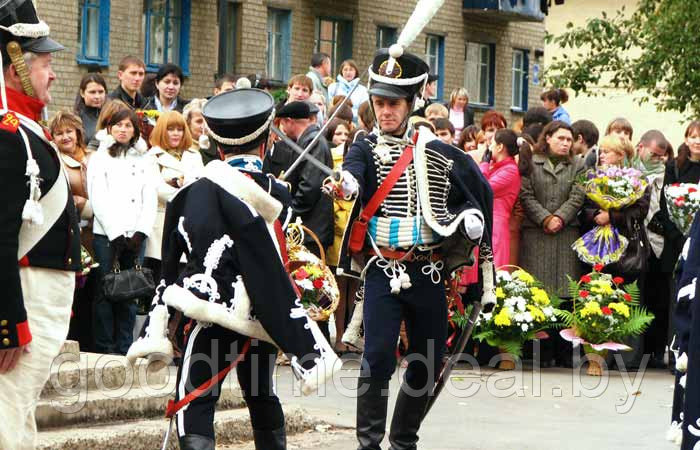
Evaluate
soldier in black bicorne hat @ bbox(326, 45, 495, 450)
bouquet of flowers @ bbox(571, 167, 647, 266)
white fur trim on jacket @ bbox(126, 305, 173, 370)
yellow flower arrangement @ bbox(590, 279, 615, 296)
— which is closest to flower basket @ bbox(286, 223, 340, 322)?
yellow flower arrangement @ bbox(590, 279, 615, 296)

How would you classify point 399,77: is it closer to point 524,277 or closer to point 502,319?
point 502,319

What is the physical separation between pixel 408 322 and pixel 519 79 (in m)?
27.5

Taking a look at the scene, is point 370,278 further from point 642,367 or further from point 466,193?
point 642,367

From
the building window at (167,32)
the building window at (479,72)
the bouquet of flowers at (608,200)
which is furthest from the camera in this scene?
the building window at (479,72)

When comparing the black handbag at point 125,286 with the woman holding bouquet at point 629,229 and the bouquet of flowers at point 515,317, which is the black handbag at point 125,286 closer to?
the bouquet of flowers at point 515,317

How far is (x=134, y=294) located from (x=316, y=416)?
1856 mm

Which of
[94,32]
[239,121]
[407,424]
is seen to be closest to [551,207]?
[407,424]

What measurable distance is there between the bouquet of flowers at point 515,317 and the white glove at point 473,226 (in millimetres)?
4193

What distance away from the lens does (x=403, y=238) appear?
8.17m

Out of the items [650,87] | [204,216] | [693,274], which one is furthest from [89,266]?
[650,87]

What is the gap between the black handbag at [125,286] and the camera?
34.9 ft

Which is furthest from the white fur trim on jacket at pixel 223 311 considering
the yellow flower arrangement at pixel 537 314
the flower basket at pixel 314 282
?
the yellow flower arrangement at pixel 537 314

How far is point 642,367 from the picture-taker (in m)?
12.9

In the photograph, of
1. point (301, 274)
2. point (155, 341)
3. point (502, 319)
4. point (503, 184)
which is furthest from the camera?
point (503, 184)
